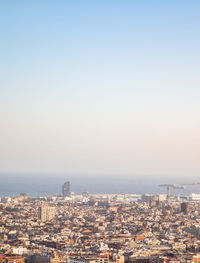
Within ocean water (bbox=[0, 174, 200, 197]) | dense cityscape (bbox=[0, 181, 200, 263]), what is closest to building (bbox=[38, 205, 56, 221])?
dense cityscape (bbox=[0, 181, 200, 263])

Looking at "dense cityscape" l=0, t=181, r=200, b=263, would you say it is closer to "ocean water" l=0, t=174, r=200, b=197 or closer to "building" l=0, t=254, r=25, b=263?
"building" l=0, t=254, r=25, b=263

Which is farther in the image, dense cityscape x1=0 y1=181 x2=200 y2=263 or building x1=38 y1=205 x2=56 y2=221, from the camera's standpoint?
building x1=38 y1=205 x2=56 y2=221

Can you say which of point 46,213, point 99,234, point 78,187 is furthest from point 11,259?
point 78,187

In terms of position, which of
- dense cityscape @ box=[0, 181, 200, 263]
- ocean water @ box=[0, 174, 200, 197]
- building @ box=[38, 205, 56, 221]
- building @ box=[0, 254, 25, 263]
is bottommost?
building @ box=[0, 254, 25, 263]

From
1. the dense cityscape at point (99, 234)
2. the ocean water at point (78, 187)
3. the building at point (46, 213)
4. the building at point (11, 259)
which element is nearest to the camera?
the building at point (11, 259)

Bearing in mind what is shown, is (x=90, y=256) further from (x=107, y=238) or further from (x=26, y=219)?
(x=26, y=219)

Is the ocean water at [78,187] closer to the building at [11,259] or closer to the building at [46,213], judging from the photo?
the building at [46,213]

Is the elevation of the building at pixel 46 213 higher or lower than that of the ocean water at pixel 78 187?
lower

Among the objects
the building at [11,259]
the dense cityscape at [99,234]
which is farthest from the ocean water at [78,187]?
the building at [11,259]

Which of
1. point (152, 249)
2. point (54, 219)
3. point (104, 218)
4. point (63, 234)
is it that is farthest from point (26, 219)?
point (152, 249)
